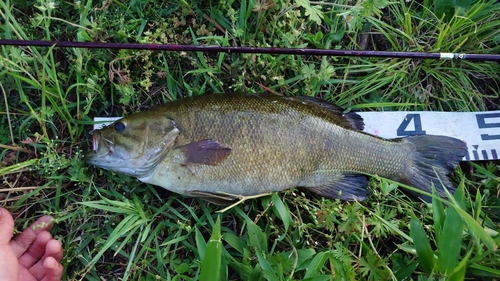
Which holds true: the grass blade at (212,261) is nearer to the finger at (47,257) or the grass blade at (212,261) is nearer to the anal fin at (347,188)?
the anal fin at (347,188)

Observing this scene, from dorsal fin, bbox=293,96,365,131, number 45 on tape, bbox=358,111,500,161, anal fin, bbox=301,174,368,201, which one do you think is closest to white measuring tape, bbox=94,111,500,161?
number 45 on tape, bbox=358,111,500,161

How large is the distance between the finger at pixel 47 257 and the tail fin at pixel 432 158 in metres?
2.59

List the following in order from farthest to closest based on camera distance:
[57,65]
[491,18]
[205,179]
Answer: [491,18] < [57,65] < [205,179]

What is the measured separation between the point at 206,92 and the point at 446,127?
1.97 meters

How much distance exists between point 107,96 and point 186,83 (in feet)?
2.12

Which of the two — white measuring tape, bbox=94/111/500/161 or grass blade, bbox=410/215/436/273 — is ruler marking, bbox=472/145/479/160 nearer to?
white measuring tape, bbox=94/111/500/161

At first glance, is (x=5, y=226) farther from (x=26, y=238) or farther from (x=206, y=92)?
(x=206, y=92)

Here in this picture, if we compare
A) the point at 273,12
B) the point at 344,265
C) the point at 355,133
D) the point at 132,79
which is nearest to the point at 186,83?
the point at 132,79

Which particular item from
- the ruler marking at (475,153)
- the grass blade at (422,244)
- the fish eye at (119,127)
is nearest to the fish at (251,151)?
the fish eye at (119,127)

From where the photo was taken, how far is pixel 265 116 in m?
2.73

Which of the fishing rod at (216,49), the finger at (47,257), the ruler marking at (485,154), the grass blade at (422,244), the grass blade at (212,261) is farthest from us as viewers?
the ruler marking at (485,154)

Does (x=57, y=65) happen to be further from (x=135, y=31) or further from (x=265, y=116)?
(x=265, y=116)

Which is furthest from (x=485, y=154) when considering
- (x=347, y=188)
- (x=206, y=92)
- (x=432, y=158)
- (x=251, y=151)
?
(x=206, y=92)

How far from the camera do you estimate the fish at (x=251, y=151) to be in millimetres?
2670
